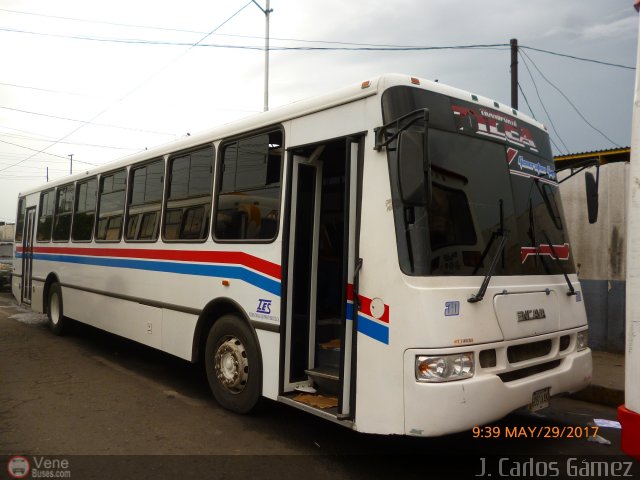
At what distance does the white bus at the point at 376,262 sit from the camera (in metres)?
3.53

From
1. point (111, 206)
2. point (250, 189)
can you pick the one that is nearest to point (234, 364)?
point (250, 189)

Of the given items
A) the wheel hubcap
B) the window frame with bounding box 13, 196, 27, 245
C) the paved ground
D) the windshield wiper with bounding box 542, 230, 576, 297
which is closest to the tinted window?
the window frame with bounding box 13, 196, 27, 245

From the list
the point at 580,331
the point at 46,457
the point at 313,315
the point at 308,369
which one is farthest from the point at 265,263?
the point at 580,331

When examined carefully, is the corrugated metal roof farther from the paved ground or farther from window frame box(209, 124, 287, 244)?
window frame box(209, 124, 287, 244)

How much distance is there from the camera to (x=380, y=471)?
4.01 metres

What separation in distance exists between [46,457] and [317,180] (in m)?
3.24

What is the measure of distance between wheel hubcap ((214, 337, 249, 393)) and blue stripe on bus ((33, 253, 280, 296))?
671mm

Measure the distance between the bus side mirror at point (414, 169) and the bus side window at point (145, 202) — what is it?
13.5 ft

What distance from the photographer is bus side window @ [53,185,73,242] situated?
961 centimetres

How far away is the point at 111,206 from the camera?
8.02 m

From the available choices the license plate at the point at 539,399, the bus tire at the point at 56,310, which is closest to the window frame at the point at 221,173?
the license plate at the point at 539,399

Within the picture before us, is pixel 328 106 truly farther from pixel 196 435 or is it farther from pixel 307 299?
pixel 196 435

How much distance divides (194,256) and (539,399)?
12.3 feet

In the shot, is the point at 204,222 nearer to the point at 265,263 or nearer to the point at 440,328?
the point at 265,263
